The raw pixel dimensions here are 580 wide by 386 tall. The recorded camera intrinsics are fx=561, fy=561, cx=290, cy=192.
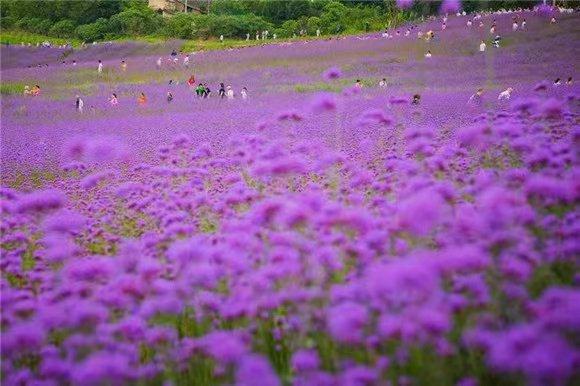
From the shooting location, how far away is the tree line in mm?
21953

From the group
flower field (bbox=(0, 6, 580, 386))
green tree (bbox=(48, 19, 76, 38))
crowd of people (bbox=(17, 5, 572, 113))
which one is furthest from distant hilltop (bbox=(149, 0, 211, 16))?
flower field (bbox=(0, 6, 580, 386))

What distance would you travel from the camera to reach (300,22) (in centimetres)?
3900

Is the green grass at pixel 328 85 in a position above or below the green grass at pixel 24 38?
below

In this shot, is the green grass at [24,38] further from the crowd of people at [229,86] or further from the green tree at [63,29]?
the crowd of people at [229,86]

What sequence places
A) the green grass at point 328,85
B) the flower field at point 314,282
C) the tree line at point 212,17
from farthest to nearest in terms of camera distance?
the tree line at point 212,17 → the green grass at point 328,85 → the flower field at point 314,282

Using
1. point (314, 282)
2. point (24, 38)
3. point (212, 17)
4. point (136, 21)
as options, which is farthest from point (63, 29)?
point (314, 282)

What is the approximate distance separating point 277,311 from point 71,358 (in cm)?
94

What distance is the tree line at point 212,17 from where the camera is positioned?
72.0ft

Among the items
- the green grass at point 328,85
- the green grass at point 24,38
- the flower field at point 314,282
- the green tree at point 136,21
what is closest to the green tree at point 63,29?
the green grass at point 24,38

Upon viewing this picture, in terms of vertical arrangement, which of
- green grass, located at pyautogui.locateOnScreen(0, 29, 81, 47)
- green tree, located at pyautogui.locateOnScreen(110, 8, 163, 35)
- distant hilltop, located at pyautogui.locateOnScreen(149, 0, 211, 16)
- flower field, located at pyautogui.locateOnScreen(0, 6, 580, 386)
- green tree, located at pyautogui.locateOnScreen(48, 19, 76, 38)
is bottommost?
flower field, located at pyautogui.locateOnScreen(0, 6, 580, 386)

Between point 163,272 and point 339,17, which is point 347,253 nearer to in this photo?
point 163,272

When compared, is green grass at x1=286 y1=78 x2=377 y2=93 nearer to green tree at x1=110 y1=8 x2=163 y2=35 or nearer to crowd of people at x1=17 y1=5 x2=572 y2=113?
crowd of people at x1=17 y1=5 x2=572 y2=113

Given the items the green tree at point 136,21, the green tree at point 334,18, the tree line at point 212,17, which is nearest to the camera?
the tree line at point 212,17

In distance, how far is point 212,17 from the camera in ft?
117
